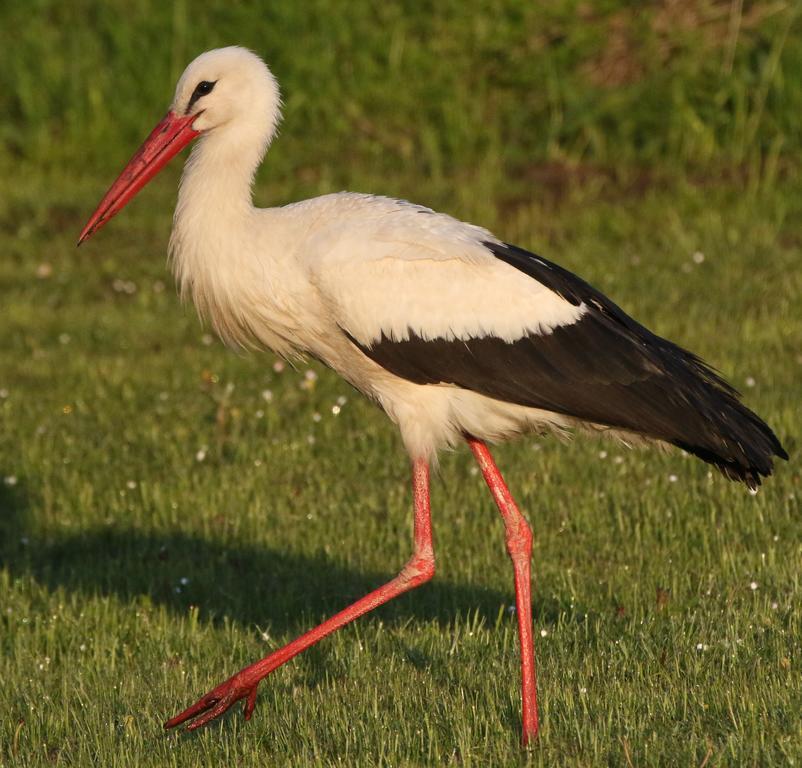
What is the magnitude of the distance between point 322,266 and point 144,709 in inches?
57.3

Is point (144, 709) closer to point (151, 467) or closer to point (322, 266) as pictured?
point (322, 266)

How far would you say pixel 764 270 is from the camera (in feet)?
31.8

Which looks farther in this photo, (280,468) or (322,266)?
(280,468)

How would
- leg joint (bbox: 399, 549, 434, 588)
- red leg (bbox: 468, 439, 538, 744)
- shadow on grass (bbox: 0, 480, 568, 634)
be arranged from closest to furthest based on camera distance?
red leg (bbox: 468, 439, 538, 744) < leg joint (bbox: 399, 549, 434, 588) < shadow on grass (bbox: 0, 480, 568, 634)

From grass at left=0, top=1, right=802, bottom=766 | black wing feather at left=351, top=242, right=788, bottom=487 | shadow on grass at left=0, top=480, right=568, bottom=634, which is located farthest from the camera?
shadow on grass at left=0, top=480, right=568, bottom=634

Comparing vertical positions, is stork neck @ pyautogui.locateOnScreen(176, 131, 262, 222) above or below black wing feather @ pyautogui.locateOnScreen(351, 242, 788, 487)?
above

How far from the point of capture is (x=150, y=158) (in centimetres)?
538

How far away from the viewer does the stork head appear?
5297 millimetres

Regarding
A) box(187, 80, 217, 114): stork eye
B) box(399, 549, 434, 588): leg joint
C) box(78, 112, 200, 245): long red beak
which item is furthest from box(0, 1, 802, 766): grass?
box(187, 80, 217, 114): stork eye

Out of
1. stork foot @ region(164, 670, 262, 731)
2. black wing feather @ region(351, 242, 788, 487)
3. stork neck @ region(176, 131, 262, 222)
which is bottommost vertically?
stork foot @ region(164, 670, 262, 731)

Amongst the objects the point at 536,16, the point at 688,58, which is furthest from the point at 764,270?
the point at 536,16

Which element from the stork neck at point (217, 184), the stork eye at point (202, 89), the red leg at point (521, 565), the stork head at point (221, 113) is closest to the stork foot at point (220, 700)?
the red leg at point (521, 565)

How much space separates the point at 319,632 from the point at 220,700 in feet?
1.27

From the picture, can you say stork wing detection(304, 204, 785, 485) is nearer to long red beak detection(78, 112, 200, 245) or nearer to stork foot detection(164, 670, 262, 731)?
long red beak detection(78, 112, 200, 245)
